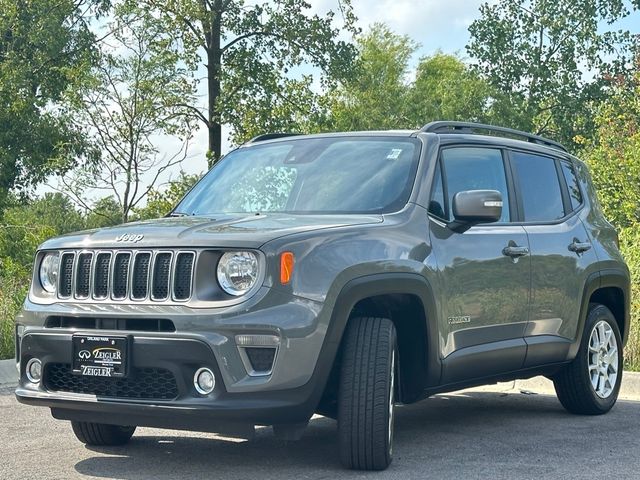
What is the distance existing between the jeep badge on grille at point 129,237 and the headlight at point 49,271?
0.50 m

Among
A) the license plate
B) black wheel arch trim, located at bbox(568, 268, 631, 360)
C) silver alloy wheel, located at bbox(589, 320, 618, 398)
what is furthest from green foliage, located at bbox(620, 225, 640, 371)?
the license plate

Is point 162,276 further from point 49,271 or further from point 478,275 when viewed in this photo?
point 478,275

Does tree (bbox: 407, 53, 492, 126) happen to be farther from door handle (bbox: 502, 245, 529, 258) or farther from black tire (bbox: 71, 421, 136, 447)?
black tire (bbox: 71, 421, 136, 447)

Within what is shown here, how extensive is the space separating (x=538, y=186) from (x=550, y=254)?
618 mm

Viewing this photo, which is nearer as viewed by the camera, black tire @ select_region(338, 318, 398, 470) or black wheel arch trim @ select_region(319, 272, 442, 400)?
black wheel arch trim @ select_region(319, 272, 442, 400)

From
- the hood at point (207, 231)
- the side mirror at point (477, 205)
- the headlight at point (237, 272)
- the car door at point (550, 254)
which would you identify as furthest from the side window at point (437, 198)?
the headlight at point (237, 272)

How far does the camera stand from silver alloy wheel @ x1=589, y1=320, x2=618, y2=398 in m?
8.32

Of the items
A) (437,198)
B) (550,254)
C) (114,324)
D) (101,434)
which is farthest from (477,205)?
(101,434)

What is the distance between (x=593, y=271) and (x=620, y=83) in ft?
98.1

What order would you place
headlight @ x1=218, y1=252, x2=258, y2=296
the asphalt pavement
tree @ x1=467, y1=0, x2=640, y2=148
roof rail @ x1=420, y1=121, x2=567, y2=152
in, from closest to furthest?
headlight @ x1=218, y1=252, x2=258, y2=296 < the asphalt pavement < roof rail @ x1=420, y1=121, x2=567, y2=152 < tree @ x1=467, y1=0, x2=640, y2=148

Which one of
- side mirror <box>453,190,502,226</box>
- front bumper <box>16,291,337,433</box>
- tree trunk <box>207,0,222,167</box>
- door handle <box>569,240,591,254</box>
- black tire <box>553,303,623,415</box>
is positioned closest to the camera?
front bumper <box>16,291,337,433</box>

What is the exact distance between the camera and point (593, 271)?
318 inches

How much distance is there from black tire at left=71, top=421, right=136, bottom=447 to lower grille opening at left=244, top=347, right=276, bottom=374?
5.36 feet

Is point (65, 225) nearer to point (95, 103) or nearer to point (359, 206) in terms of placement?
point (95, 103)
